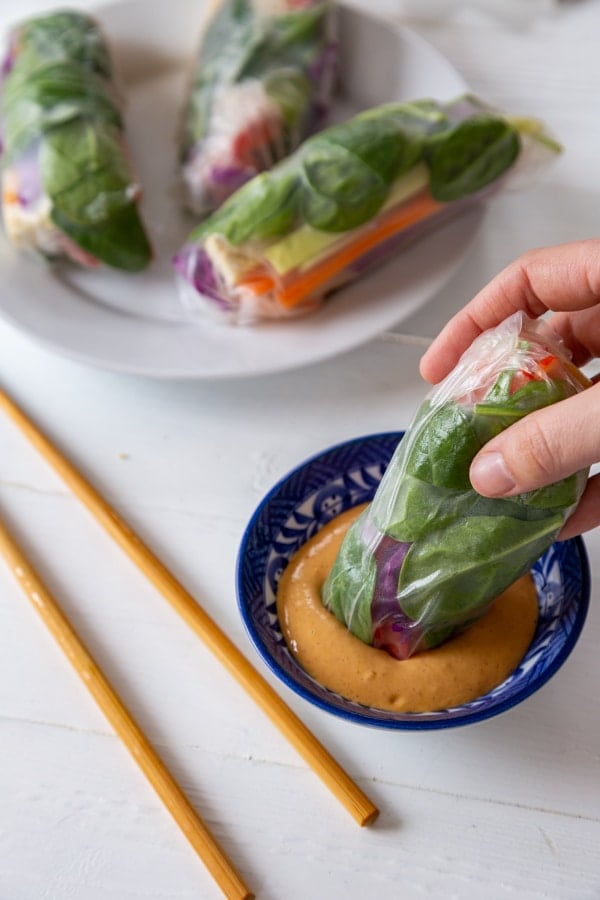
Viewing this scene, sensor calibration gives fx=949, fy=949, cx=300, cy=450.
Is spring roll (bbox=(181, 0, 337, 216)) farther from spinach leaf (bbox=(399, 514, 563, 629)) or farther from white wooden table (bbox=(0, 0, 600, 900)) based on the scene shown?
spinach leaf (bbox=(399, 514, 563, 629))

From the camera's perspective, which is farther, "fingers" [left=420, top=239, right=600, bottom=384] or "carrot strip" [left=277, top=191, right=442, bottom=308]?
"carrot strip" [left=277, top=191, right=442, bottom=308]

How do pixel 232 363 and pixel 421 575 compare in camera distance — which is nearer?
pixel 421 575

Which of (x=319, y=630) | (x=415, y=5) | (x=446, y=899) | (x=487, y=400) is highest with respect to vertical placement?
(x=415, y=5)

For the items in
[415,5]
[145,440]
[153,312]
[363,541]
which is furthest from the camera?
[415,5]

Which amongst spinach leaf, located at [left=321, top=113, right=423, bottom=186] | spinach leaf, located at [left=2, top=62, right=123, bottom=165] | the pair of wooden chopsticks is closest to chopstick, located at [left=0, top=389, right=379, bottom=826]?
the pair of wooden chopsticks

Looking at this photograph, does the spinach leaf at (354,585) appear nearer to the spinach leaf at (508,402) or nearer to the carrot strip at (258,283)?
the spinach leaf at (508,402)

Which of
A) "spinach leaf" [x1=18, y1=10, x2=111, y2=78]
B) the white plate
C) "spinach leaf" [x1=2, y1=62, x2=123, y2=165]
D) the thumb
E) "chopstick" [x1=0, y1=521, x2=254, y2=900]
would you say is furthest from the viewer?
"spinach leaf" [x1=18, y1=10, x2=111, y2=78]

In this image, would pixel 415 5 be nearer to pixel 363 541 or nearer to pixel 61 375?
pixel 61 375

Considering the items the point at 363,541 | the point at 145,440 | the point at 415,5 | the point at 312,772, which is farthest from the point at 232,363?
the point at 415,5
